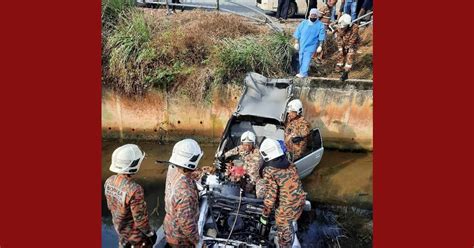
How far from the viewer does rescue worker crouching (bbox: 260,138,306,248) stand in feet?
17.0

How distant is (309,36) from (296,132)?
2877 mm

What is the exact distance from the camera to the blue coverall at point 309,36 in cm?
954

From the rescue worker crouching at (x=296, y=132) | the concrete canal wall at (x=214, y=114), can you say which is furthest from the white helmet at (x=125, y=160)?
the concrete canal wall at (x=214, y=114)

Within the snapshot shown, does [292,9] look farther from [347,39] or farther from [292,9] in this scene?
[347,39]

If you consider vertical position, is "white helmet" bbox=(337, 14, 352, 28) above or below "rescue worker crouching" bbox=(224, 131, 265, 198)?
above

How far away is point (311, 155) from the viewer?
8.07 m

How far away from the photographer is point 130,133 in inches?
436

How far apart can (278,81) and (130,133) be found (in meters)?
4.56

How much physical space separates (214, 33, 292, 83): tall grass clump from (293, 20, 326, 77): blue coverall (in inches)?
30.7

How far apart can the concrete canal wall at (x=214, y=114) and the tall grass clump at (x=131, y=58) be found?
0.40m

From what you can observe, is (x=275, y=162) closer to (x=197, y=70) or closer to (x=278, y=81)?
(x=278, y=81)

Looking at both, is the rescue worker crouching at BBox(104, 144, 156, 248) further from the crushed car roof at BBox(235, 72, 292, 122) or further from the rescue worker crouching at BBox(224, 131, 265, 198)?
the crushed car roof at BBox(235, 72, 292, 122)

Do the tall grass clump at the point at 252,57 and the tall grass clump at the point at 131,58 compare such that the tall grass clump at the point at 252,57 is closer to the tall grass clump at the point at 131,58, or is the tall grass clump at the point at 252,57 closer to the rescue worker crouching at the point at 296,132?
the tall grass clump at the point at 131,58

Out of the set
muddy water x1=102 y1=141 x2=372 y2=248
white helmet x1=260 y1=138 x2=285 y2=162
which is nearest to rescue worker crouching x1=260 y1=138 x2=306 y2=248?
white helmet x1=260 y1=138 x2=285 y2=162
